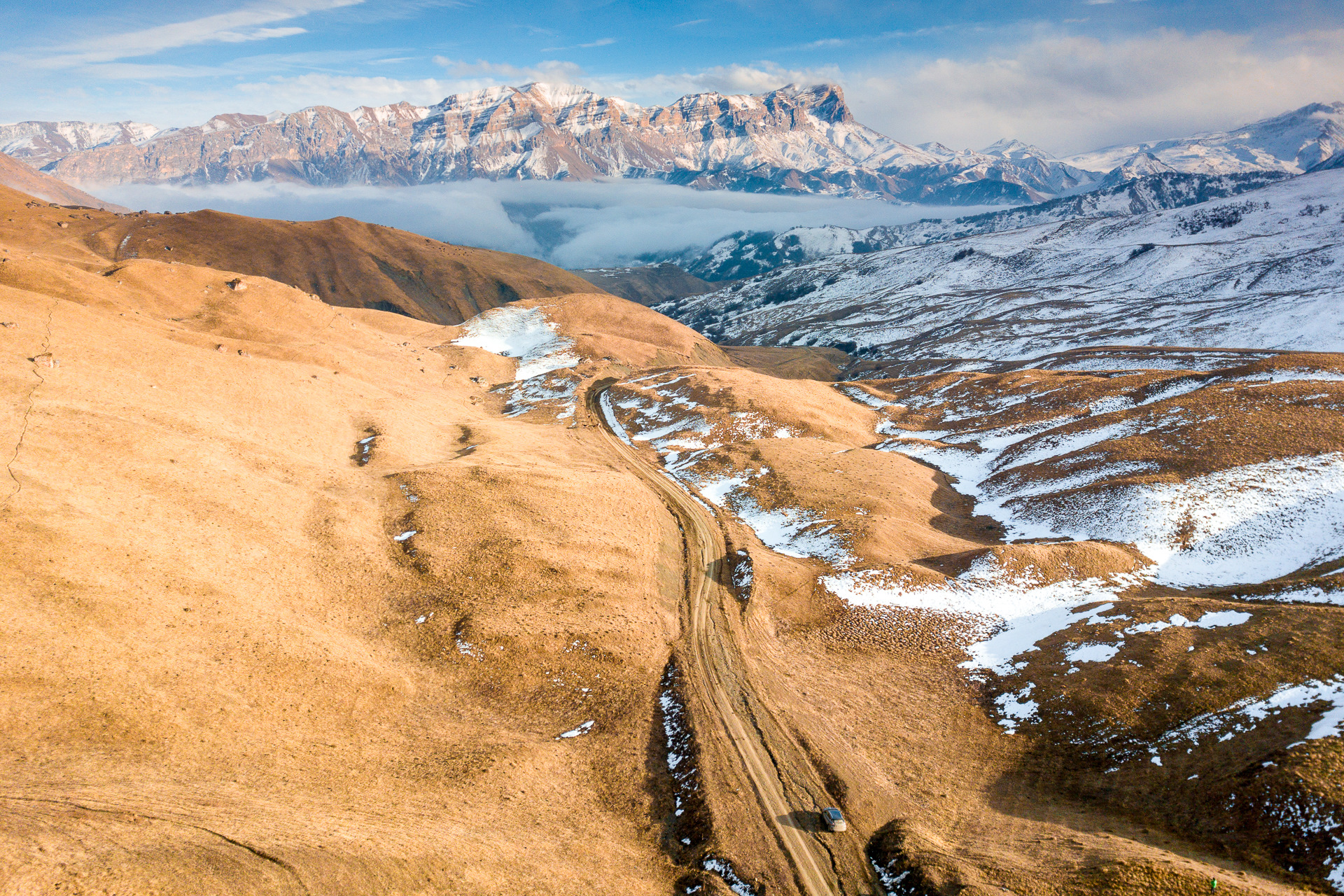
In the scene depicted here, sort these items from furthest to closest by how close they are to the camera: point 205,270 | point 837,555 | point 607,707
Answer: point 205,270 < point 837,555 < point 607,707

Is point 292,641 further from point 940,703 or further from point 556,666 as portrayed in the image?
point 940,703

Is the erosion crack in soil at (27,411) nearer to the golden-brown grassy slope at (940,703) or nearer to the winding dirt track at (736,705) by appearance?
the winding dirt track at (736,705)

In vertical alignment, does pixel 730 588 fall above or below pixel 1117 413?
below

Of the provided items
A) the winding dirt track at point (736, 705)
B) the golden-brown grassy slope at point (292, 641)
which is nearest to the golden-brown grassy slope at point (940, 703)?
the winding dirt track at point (736, 705)

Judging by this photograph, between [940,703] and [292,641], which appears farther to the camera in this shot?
[940,703]

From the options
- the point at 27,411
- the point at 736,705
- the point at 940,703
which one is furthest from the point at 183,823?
the point at 940,703

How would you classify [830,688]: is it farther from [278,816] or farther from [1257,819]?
[278,816]

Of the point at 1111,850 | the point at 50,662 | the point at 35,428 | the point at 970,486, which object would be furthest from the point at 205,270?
the point at 1111,850

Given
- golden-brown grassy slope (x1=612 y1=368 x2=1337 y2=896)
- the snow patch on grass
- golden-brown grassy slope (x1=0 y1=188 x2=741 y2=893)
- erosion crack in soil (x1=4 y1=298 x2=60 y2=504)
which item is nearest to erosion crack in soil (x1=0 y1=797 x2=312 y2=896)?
golden-brown grassy slope (x1=0 y1=188 x2=741 y2=893)
